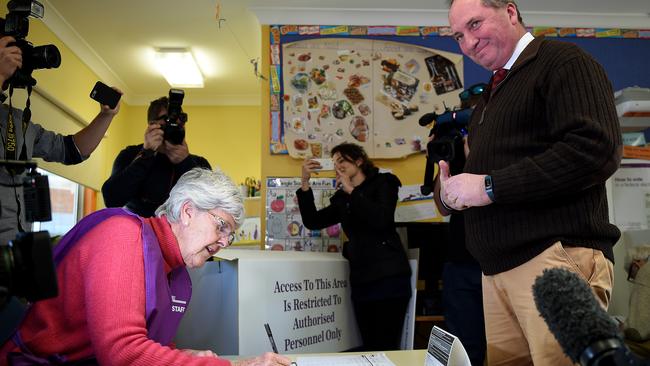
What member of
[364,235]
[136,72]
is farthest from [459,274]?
[136,72]

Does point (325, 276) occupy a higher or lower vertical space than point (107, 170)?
lower

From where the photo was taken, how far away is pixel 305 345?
6.95 ft

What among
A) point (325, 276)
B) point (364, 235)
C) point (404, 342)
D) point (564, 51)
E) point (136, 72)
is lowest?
point (404, 342)

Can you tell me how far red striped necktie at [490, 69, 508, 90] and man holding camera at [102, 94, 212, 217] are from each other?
1.44 meters

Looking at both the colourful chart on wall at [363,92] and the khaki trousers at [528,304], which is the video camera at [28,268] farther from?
the colourful chart on wall at [363,92]

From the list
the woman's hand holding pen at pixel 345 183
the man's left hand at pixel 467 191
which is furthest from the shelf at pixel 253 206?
the man's left hand at pixel 467 191

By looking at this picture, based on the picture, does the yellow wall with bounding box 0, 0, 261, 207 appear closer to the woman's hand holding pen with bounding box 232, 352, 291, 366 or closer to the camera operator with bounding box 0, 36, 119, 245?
the camera operator with bounding box 0, 36, 119, 245

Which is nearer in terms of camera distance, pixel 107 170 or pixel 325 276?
pixel 325 276

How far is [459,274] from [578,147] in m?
1.10

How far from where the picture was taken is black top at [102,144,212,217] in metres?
2.13

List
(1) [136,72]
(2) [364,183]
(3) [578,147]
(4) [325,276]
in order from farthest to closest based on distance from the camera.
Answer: (1) [136,72] → (2) [364,183] → (4) [325,276] → (3) [578,147]

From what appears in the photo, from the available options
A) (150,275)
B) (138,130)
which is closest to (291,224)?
(150,275)

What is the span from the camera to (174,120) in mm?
2254

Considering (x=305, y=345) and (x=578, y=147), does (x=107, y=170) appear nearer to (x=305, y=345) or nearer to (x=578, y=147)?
(x=305, y=345)
